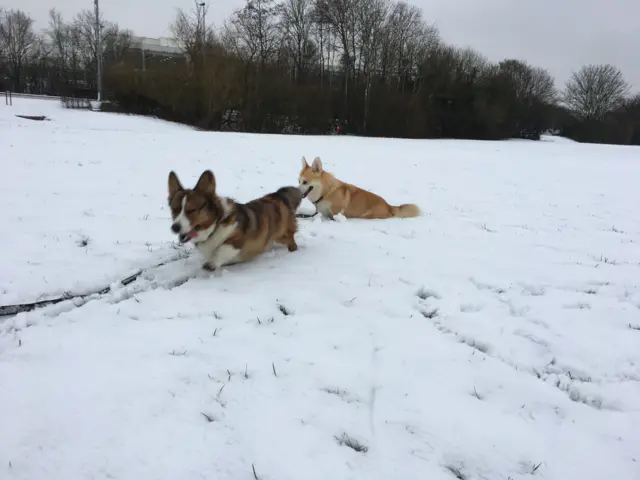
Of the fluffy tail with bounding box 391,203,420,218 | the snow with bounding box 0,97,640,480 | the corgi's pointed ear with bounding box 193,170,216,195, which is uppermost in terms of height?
the corgi's pointed ear with bounding box 193,170,216,195

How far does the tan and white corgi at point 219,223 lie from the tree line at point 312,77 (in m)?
28.8

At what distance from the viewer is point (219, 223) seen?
450cm

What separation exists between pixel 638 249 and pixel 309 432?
20.0 ft

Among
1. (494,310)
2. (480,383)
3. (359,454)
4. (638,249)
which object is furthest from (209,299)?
(638,249)

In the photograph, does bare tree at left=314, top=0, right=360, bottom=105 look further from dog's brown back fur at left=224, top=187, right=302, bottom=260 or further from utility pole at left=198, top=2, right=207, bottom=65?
dog's brown back fur at left=224, top=187, right=302, bottom=260

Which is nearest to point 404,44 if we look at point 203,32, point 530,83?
point 203,32

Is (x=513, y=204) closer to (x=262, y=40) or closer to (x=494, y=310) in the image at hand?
(x=494, y=310)

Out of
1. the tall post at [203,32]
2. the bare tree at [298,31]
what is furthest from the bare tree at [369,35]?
the tall post at [203,32]

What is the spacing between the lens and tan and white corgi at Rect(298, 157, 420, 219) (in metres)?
7.49

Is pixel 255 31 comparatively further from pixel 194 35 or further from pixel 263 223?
pixel 263 223

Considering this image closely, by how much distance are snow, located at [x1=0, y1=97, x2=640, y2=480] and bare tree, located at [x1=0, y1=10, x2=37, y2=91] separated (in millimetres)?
59916

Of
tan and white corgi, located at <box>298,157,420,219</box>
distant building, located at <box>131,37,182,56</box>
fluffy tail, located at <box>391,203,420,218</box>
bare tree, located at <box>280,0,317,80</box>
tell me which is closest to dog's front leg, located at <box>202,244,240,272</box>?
tan and white corgi, located at <box>298,157,420,219</box>

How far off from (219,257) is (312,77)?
43.2m

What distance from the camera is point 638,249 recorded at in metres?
6.18
